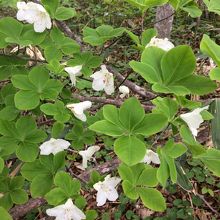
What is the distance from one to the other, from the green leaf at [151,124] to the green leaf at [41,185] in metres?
0.37

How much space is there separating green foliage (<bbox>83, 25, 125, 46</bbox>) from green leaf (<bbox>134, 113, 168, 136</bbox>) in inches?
14.5

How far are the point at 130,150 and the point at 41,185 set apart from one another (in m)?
0.39

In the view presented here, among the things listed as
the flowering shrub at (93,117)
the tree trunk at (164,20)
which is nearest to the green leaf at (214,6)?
the flowering shrub at (93,117)

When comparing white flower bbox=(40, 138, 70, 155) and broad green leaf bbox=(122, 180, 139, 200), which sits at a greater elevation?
broad green leaf bbox=(122, 180, 139, 200)

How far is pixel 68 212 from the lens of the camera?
1047 millimetres

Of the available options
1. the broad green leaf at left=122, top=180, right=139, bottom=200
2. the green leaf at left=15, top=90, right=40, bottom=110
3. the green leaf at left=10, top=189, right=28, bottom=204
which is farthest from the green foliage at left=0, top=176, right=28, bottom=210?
the broad green leaf at left=122, top=180, right=139, bottom=200

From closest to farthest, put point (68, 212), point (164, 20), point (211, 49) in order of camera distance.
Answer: point (211, 49)
point (68, 212)
point (164, 20)

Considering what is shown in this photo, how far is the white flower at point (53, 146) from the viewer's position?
1.12 m

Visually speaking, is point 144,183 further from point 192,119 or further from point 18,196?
point 18,196

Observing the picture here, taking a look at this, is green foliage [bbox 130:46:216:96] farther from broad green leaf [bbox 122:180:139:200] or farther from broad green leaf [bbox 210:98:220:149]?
broad green leaf [bbox 210:98:220:149]

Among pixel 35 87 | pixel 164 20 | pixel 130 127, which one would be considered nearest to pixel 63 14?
pixel 35 87

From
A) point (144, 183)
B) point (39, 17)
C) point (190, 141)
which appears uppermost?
point (39, 17)

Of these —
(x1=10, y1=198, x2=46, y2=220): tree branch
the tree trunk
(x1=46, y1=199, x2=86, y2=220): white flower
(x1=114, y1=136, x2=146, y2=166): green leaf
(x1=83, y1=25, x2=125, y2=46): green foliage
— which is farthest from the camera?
the tree trunk

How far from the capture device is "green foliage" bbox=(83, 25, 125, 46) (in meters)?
1.16
